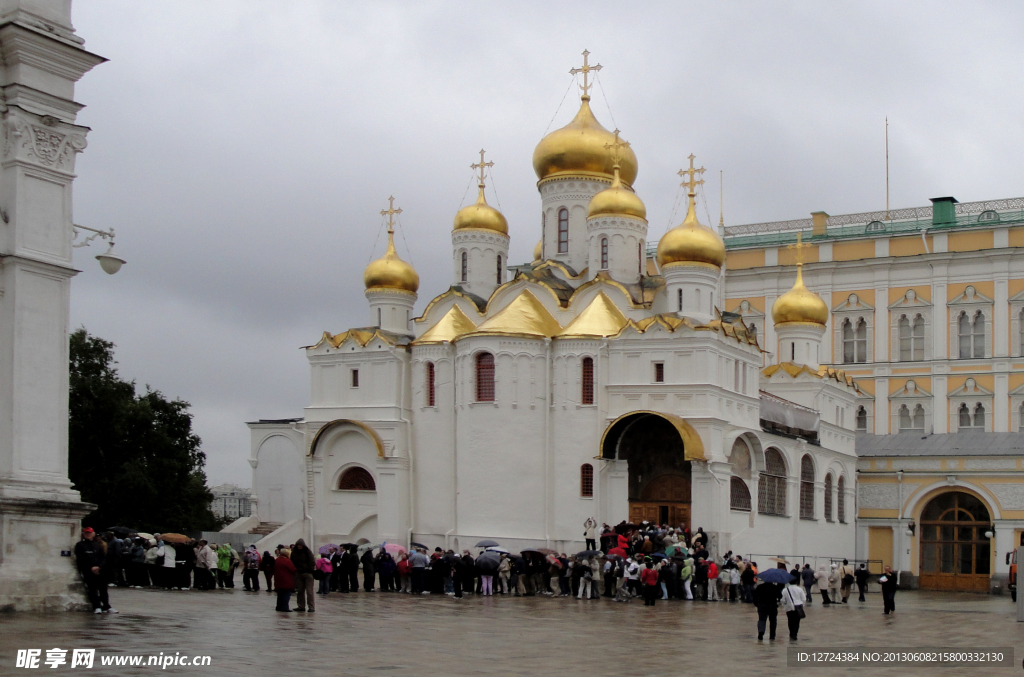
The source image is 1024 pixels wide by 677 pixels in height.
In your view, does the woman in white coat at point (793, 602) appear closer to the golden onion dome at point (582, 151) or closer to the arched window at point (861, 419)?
the golden onion dome at point (582, 151)

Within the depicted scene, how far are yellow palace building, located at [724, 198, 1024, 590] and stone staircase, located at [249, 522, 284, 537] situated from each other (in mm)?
19760

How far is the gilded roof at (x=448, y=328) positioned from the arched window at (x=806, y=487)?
1102cm

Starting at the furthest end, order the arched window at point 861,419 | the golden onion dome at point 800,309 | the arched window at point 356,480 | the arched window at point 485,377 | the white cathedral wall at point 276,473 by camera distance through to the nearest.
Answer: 1. the arched window at point 861,419
2. the white cathedral wall at point 276,473
3. the golden onion dome at point 800,309
4. the arched window at point 356,480
5. the arched window at point 485,377

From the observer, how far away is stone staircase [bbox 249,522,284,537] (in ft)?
138

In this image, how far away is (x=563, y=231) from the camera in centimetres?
4169

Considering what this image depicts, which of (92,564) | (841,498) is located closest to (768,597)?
(92,564)

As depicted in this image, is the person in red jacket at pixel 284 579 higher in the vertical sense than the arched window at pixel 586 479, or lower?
lower

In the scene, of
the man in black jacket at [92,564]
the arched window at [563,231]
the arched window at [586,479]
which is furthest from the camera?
the arched window at [563,231]

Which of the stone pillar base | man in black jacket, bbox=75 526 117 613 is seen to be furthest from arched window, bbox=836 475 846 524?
the stone pillar base

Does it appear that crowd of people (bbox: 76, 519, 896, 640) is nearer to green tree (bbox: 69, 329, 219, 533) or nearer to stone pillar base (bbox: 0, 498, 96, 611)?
stone pillar base (bbox: 0, 498, 96, 611)

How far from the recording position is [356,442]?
→ 38906 millimetres

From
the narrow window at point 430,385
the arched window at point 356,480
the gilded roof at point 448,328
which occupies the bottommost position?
the arched window at point 356,480

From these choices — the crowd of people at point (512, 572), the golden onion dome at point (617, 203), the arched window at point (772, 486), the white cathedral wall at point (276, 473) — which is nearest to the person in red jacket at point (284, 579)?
the crowd of people at point (512, 572)

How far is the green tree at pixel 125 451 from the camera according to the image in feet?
145
